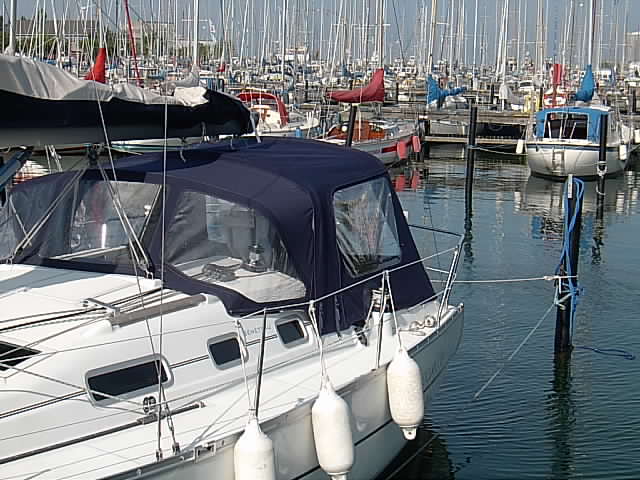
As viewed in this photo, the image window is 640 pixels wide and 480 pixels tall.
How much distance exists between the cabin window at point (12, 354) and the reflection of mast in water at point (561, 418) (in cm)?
501

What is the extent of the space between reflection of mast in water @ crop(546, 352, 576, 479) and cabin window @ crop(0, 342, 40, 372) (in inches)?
197

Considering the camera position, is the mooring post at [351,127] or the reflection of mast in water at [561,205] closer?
→ the reflection of mast in water at [561,205]

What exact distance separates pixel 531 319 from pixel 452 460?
5.03 metres

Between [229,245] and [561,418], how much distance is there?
4636 millimetres

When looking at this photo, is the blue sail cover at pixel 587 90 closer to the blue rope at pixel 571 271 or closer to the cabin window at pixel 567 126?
the cabin window at pixel 567 126

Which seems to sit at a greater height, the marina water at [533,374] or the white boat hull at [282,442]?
the white boat hull at [282,442]

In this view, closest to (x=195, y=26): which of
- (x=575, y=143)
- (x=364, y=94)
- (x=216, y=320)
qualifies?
(x=364, y=94)

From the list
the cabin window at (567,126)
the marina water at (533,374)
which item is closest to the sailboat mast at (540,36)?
the cabin window at (567,126)

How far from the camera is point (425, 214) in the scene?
2242 cm

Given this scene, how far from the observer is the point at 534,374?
11.3m

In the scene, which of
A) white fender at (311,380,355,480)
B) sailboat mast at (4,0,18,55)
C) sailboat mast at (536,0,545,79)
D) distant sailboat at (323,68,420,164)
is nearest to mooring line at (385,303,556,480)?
white fender at (311,380,355,480)

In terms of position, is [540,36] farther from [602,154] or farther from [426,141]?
[602,154]

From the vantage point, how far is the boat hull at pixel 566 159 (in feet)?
92.9

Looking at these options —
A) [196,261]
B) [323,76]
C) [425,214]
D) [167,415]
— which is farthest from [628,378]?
[323,76]
